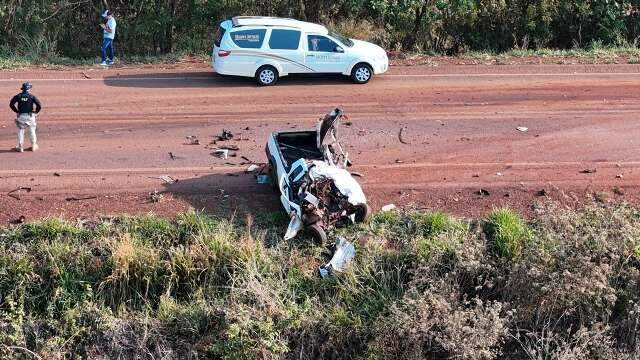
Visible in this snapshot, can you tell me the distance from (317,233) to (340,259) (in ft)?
1.79

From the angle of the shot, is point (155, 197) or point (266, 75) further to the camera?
point (266, 75)

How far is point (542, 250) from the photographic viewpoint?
11578mm

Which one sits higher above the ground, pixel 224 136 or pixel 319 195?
pixel 224 136

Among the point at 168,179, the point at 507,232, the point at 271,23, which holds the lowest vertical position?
the point at 507,232

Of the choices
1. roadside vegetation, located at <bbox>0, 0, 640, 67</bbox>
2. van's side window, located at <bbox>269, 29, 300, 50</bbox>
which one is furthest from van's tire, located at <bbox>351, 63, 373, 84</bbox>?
roadside vegetation, located at <bbox>0, 0, 640, 67</bbox>

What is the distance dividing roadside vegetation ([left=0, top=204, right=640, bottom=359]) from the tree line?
13.6 meters

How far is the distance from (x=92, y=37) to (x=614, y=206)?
1902 centimetres

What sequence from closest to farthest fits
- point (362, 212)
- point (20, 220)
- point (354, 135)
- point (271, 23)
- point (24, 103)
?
point (362, 212), point (20, 220), point (24, 103), point (354, 135), point (271, 23)

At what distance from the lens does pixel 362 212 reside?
41.1 feet

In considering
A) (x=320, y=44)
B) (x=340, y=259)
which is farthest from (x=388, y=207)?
(x=320, y=44)

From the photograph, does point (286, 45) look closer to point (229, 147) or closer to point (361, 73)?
point (361, 73)

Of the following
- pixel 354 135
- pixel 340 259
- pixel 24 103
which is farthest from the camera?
pixel 354 135

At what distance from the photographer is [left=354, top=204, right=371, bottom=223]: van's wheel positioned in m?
12.4

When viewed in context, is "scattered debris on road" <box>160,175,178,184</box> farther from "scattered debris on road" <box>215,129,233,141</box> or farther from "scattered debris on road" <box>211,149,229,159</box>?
"scattered debris on road" <box>215,129,233,141</box>
